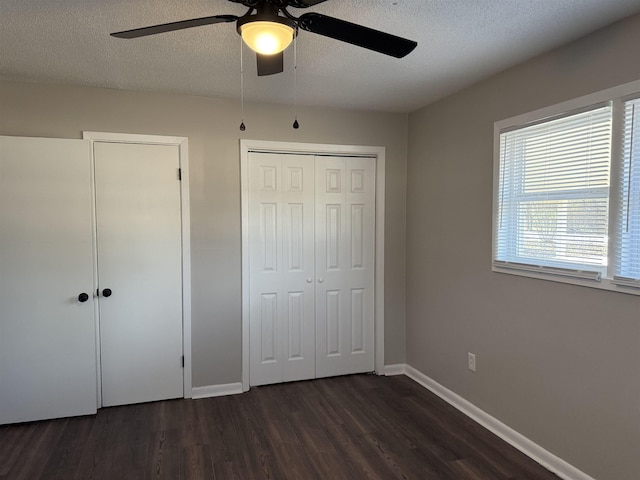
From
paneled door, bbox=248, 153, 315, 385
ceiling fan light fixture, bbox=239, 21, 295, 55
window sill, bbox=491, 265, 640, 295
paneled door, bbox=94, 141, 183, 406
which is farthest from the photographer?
paneled door, bbox=248, 153, 315, 385

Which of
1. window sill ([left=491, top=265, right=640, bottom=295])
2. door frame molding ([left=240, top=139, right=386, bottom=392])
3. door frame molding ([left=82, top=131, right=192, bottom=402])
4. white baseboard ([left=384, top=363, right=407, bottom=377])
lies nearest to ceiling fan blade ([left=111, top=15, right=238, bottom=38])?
door frame molding ([left=82, top=131, right=192, bottom=402])

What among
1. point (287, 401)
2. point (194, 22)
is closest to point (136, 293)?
point (287, 401)

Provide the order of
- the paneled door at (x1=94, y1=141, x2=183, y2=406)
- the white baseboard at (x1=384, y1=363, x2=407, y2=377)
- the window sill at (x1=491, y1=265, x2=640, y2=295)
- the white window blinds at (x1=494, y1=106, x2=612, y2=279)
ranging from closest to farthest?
1. the window sill at (x1=491, y1=265, x2=640, y2=295)
2. the white window blinds at (x1=494, y1=106, x2=612, y2=279)
3. the paneled door at (x1=94, y1=141, x2=183, y2=406)
4. the white baseboard at (x1=384, y1=363, x2=407, y2=377)

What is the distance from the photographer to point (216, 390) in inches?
132

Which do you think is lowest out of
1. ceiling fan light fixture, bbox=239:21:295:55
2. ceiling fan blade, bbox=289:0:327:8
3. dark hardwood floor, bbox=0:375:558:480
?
dark hardwood floor, bbox=0:375:558:480

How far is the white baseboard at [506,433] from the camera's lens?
7.39ft

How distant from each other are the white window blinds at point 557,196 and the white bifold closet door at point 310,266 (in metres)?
1.35

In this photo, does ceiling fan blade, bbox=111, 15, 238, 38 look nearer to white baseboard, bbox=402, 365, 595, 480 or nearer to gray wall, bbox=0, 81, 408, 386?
gray wall, bbox=0, 81, 408, 386

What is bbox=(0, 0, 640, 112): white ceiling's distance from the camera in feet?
6.11

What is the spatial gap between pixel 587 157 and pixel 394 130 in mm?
1883

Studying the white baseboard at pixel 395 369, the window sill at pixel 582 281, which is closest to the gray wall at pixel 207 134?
the white baseboard at pixel 395 369

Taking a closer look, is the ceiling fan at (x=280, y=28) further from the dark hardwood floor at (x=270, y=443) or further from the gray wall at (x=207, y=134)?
the dark hardwood floor at (x=270, y=443)

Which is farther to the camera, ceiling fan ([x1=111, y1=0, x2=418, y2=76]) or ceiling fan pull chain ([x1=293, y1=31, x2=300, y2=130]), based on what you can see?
ceiling fan pull chain ([x1=293, y1=31, x2=300, y2=130])

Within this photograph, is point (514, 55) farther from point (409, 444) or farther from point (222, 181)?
point (409, 444)
